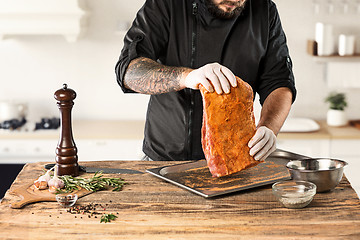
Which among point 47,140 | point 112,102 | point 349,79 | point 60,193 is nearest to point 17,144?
→ point 47,140

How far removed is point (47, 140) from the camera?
145 inches

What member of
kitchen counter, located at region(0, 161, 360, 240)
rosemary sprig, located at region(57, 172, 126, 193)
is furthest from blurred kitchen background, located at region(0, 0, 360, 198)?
kitchen counter, located at region(0, 161, 360, 240)

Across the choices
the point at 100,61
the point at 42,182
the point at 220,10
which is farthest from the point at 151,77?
the point at 100,61

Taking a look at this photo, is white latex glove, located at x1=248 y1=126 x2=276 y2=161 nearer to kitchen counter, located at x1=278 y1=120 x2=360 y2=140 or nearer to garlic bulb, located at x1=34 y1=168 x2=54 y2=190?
garlic bulb, located at x1=34 y1=168 x2=54 y2=190

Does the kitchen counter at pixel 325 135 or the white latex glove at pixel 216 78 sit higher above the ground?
the white latex glove at pixel 216 78

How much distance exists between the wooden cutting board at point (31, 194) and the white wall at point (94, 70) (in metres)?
2.57

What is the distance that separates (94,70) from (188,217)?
2959 mm

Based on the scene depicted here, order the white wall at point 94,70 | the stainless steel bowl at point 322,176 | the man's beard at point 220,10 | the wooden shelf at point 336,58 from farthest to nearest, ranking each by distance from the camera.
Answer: the white wall at point 94,70 < the wooden shelf at point 336,58 < the man's beard at point 220,10 < the stainless steel bowl at point 322,176

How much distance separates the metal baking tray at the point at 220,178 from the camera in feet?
5.36

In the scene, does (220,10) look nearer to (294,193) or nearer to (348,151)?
(294,193)

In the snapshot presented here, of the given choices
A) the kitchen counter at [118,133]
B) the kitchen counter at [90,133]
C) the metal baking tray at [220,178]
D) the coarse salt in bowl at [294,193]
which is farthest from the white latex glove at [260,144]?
the kitchen counter at [90,133]

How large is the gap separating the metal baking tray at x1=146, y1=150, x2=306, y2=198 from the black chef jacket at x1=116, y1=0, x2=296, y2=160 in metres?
0.38

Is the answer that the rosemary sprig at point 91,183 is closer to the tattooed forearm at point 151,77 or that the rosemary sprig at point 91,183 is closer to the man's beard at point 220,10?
the tattooed forearm at point 151,77

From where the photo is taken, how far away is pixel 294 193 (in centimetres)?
149
